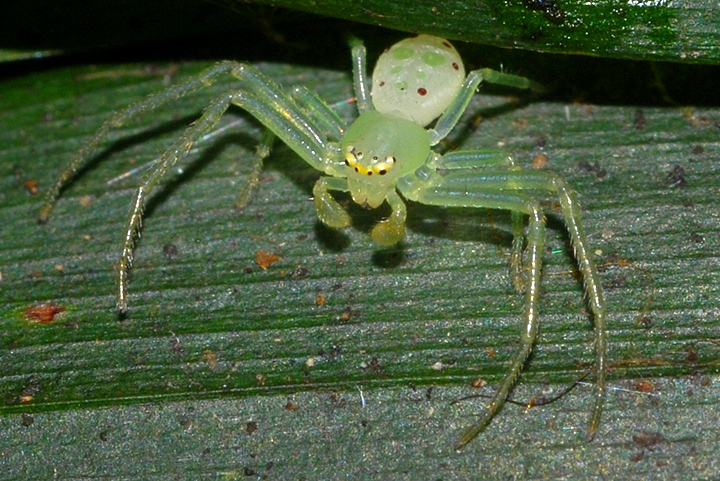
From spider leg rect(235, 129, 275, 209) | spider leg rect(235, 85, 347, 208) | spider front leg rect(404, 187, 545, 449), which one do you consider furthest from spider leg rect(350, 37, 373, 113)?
spider front leg rect(404, 187, 545, 449)

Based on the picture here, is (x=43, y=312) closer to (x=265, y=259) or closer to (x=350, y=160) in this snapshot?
(x=265, y=259)

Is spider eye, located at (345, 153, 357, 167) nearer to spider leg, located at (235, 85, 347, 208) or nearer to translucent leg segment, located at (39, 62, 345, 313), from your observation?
translucent leg segment, located at (39, 62, 345, 313)

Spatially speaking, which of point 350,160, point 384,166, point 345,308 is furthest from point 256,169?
point 345,308

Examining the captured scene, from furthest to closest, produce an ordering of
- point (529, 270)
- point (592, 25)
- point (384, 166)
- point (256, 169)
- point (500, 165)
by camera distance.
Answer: point (256, 169) < point (500, 165) < point (384, 166) < point (592, 25) < point (529, 270)

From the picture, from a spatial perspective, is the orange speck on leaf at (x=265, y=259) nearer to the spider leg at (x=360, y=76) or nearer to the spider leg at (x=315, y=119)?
the spider leg at (x=315, y=119)

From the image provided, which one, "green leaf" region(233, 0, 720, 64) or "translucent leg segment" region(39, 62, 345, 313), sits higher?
"green leaf" region(233, 0, 720, 64)

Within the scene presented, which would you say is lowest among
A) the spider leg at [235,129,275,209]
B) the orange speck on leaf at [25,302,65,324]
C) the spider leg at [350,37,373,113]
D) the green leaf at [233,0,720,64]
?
the orange speck on leaf at [25,302,65,324]
